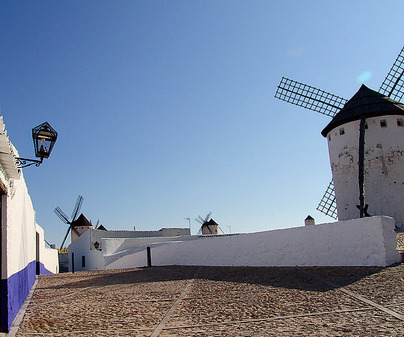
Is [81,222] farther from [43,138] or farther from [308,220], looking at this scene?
[43,138]

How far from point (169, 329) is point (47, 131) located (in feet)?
13.7

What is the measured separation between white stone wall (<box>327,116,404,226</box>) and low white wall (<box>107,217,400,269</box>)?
5.79m

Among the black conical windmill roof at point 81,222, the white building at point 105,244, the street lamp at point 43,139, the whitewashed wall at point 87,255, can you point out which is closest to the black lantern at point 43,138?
the street lamp at point 43,139

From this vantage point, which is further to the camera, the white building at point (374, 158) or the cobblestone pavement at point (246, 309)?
the white building at point (374, 158)

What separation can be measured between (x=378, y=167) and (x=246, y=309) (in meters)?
12.3

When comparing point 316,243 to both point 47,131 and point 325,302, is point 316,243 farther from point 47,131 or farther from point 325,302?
point 47,131

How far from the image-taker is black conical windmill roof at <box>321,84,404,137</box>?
50.8 feet

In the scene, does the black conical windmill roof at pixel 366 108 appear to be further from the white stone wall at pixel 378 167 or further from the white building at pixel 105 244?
the white building at pixel 105 244

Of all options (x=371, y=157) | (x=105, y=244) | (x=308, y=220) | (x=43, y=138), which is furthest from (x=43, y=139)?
(x=308, y=220)

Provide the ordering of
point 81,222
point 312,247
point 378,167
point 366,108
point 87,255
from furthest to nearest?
point 81,222, point 87,255, point 366,108, point 378,167, point 312,247

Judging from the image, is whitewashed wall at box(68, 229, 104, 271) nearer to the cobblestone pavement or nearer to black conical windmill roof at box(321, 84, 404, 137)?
black conical windmill roof at box(321, 84, 404, 137)

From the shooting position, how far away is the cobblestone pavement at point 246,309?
4.23 meters

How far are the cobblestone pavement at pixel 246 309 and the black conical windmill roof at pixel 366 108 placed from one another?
9.49 m

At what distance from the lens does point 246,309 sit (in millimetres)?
5469
